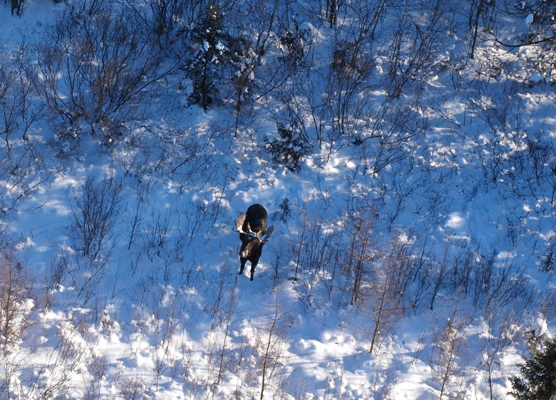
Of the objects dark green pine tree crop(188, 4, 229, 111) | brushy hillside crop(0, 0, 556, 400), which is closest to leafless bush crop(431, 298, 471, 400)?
brushy hillside crop(0, 0, 556, 400)

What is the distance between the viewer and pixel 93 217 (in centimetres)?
945

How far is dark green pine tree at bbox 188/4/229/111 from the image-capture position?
11.7m

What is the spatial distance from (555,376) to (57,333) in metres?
6.98

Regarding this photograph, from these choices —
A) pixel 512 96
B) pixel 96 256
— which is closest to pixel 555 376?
pixel 96 256

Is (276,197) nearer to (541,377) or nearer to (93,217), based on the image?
(93,217)

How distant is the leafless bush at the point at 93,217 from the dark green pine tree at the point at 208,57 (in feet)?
12.0

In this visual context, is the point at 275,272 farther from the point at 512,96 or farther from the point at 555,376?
the point at 512,96

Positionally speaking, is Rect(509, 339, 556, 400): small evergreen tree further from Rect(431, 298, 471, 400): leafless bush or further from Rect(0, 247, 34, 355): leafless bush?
Rect(0, 247, 34, 355): leafless bush

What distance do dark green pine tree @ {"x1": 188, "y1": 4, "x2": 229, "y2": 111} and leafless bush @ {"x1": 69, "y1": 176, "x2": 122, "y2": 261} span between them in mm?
3646

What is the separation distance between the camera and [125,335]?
803 cm

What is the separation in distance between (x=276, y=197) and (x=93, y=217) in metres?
4.04

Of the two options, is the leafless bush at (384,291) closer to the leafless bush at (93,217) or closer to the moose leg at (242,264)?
the moose leg at (242,264)

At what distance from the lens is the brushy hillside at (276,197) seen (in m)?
7.91

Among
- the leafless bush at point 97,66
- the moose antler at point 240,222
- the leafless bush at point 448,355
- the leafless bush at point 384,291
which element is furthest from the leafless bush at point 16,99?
the leafless bush at point 448,355
